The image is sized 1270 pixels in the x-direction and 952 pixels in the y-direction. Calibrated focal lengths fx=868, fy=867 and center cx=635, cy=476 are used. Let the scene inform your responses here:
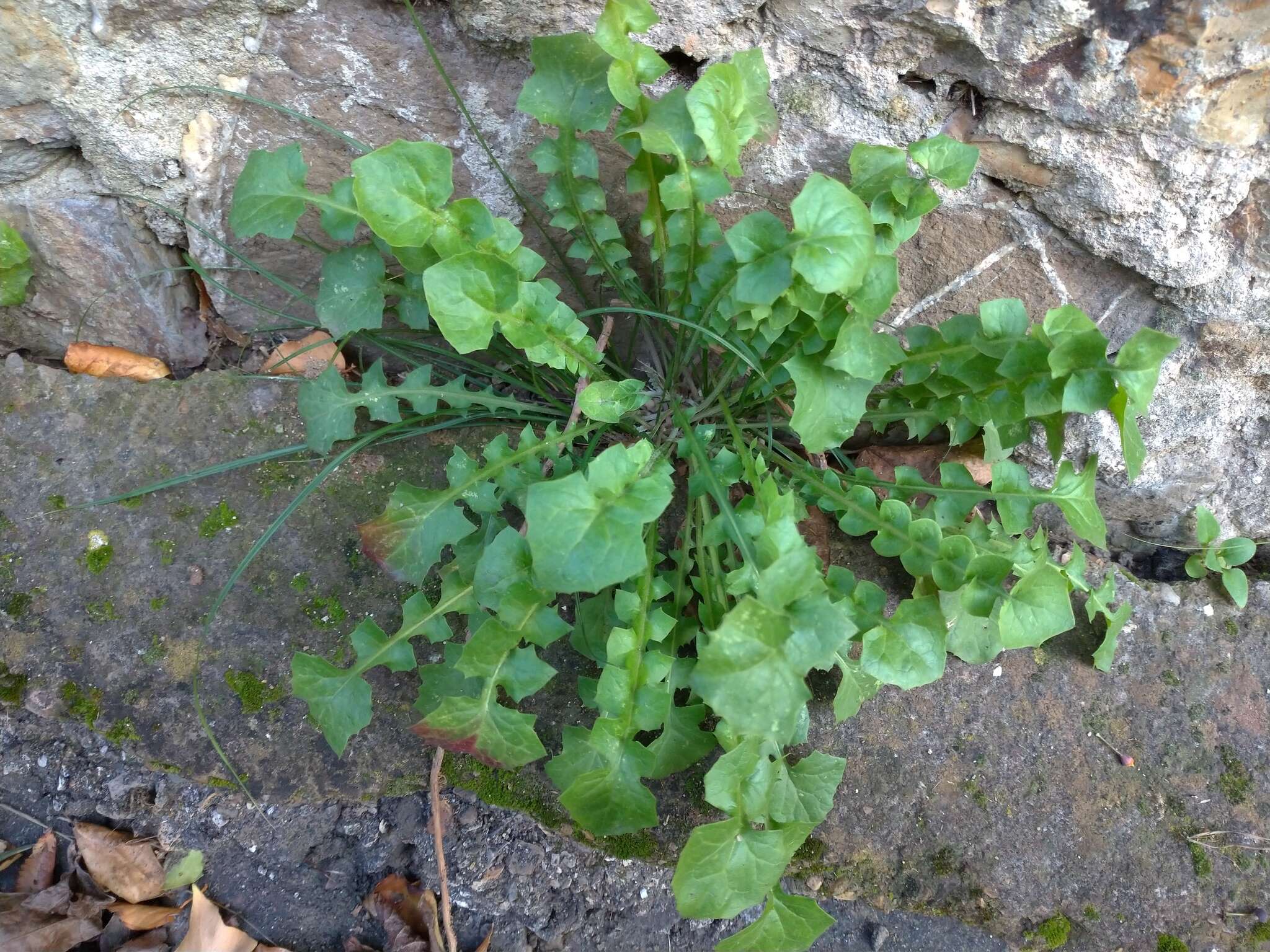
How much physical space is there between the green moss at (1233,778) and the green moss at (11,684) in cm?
238

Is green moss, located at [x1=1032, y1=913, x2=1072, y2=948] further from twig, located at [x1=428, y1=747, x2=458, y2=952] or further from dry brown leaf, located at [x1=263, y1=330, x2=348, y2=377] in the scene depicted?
dry brown leaf, located at [x1=263, y1=330, x2=348, y2=377]

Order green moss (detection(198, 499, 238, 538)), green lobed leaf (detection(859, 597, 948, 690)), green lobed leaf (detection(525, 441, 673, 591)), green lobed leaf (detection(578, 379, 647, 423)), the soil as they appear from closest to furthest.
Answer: green lobed leaf (detection(525, 441, 673, 591)) → green lobed leaf (detection(859, 597, 948, 690)) → green lobed leaf (detection(578, 379, 647, 423)) → the soil → green moss (detection(198, 499, 238, 538))

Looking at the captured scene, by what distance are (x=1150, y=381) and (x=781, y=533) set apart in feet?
1.99

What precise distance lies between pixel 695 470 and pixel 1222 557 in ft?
3.97

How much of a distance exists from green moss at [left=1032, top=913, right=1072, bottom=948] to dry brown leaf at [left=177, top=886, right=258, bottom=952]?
149cm

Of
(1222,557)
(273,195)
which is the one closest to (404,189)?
(273,195)

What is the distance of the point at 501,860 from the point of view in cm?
169

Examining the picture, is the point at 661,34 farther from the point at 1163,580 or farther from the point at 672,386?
the point at 1163,580

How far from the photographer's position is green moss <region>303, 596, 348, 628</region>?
1736mm

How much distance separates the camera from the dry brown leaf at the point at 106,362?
1.97 m

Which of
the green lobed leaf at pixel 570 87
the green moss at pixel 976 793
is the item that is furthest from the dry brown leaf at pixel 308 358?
the green moss at pixel 976 793

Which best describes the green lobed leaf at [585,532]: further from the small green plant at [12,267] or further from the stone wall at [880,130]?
the small green plant at [12,267]

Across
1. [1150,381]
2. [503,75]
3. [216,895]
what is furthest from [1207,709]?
[216,895]

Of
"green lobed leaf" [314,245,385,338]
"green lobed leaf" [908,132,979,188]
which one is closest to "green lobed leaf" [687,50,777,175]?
"green lobed leaf" [908,132,979,188]
